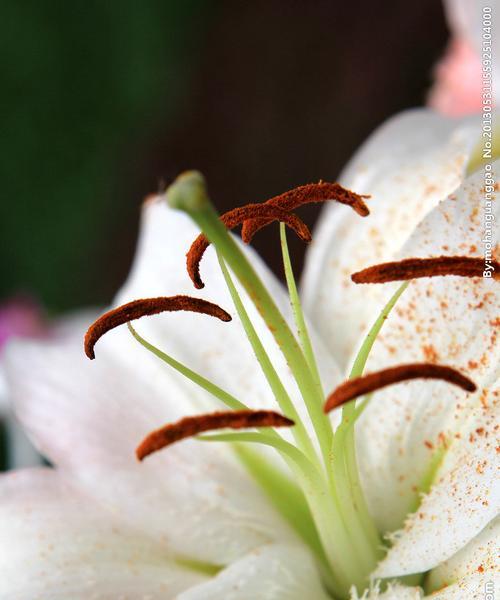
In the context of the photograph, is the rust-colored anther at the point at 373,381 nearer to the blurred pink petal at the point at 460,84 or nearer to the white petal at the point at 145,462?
the white petal at the point at 145,462

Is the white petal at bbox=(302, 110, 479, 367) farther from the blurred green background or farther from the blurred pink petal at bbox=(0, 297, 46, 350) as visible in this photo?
the blurred green background

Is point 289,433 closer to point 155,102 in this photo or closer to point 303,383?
point 303,383

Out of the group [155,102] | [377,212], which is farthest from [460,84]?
[155,102]

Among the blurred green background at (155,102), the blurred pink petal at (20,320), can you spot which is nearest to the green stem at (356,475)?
the blurred pink petal at (20,320)

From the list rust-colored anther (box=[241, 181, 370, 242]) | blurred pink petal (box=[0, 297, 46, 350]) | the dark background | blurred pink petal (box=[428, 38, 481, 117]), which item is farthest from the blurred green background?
rust-colored anther (box=[241, 181, 370, 242])

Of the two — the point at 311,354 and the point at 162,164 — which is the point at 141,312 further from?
the point at 162,164

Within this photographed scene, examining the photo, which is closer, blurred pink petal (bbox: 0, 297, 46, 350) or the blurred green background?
blurred pink petal (bbox: 0, 297, 46, 350)
